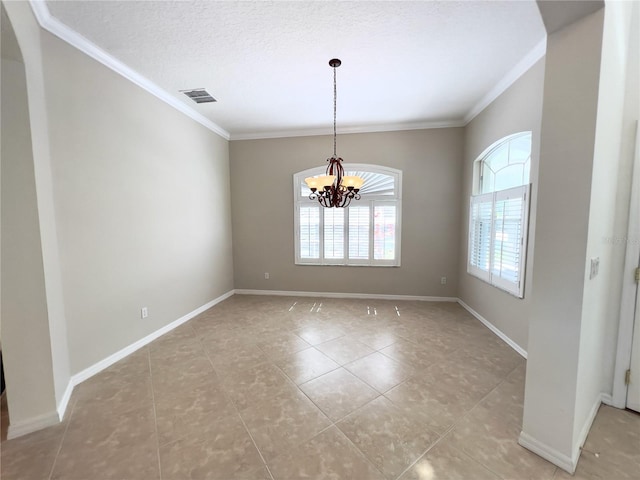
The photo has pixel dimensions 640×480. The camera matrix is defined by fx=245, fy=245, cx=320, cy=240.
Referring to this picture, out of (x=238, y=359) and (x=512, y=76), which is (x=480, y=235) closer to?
(x=512, y=76)

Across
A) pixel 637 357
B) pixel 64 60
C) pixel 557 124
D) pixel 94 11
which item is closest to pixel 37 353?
pixel 64 60

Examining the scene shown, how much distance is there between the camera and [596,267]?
1455 mm

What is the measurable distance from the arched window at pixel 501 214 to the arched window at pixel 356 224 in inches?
46.5

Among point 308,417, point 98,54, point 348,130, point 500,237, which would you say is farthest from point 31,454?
point 348,130

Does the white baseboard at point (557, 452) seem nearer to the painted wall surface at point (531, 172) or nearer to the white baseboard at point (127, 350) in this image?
the painted wall surface at point (531, 172)

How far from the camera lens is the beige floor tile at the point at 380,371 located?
2207 mm

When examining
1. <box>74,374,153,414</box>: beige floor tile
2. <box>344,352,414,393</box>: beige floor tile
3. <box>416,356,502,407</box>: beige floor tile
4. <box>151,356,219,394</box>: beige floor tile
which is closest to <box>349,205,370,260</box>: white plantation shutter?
<box>344,352,414,393</box>: beige floor tile

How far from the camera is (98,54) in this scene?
231 cm

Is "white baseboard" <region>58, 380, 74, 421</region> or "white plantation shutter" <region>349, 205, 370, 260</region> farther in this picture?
"white plantation shutter" <region>349, 205, 370, 260</region>

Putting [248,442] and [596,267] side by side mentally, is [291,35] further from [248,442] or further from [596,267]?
[248,442]

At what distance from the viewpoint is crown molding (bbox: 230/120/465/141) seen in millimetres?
4059

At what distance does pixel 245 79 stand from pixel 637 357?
434 centimetres

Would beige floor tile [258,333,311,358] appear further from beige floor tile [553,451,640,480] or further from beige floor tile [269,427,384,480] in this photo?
beige floor tile [553,451,640,480]

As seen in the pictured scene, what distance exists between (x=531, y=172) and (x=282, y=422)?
10.8ft
